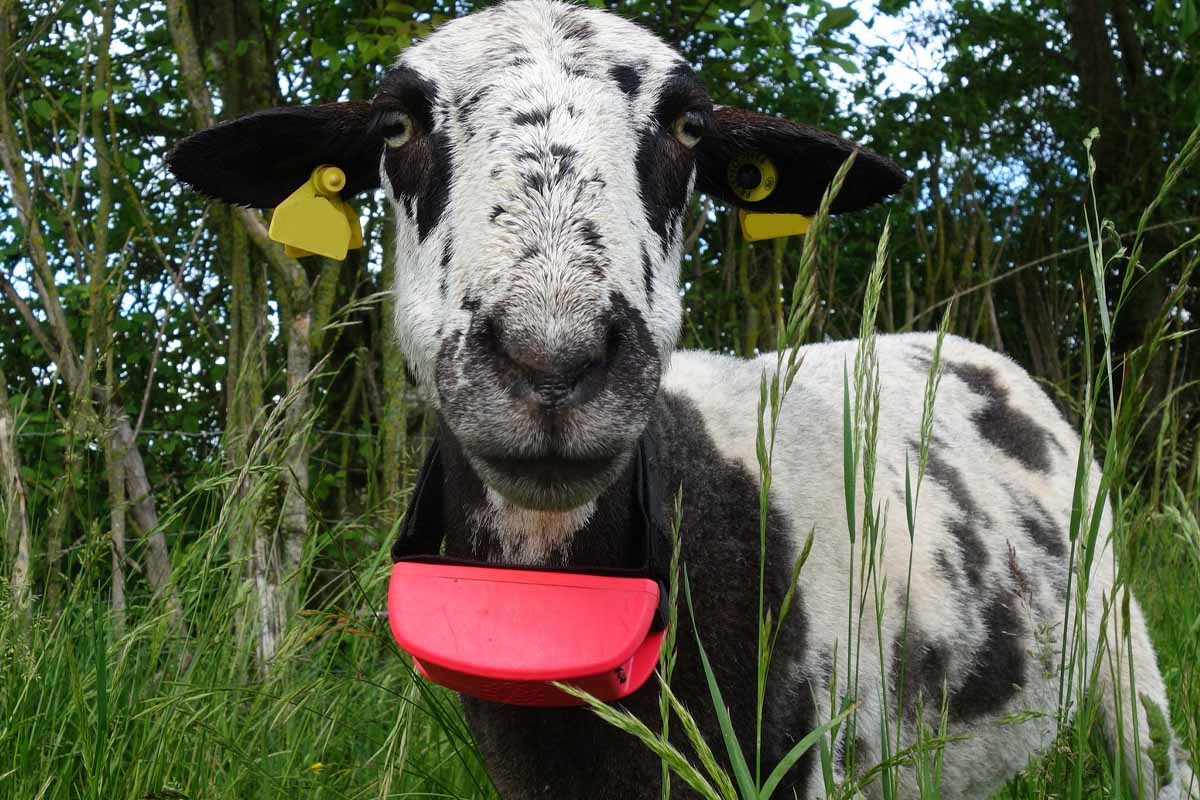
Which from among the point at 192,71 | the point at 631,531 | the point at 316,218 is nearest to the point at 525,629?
the point at 631,531

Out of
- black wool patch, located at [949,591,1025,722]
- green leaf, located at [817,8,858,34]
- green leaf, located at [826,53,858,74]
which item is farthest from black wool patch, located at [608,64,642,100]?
green leaf, located at [817,8,858,34]

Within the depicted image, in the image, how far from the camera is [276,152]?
279 cm

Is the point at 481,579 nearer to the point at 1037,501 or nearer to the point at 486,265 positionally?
the point at 486,265

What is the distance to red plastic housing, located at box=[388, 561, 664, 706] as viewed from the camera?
1.86m

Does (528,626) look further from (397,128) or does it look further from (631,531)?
(397,128)

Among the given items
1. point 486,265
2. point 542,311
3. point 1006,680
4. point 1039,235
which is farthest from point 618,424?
point 1039,235

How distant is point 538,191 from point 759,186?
1.01m

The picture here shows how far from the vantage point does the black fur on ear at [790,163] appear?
2.67m

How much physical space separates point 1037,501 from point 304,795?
2310 mm

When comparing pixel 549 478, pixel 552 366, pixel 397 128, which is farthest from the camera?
pixel 397 128

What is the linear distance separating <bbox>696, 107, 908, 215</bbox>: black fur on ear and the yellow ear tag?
2 centimetres

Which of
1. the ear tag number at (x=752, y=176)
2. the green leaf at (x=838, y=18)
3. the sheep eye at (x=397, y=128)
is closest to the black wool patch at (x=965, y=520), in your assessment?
the ear tag number at (x=752, y=176)

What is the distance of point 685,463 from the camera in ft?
8.05

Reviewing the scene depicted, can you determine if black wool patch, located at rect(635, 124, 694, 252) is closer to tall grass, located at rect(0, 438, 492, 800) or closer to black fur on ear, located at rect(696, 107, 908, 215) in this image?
black fur on ear, located at rect(696, 107, 908, 215)
